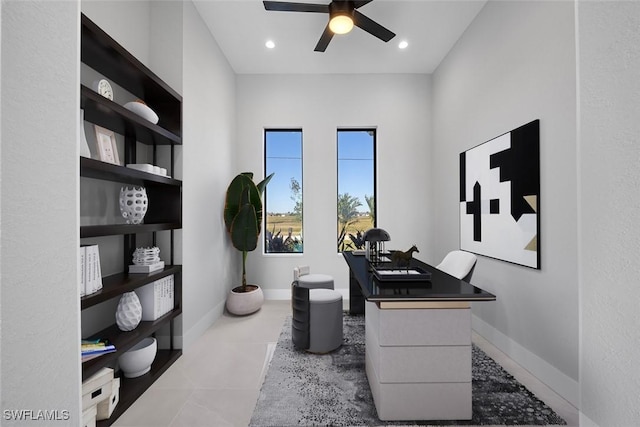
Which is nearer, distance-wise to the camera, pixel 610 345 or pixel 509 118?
pixel 610 345

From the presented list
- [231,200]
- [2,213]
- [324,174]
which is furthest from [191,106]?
[2,213]

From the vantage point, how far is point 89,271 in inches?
67.0

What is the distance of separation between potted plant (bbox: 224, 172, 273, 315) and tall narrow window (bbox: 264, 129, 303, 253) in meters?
0.83

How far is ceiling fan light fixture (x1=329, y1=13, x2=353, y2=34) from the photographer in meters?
2.60

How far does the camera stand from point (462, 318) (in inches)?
66.9

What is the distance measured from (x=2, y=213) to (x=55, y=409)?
1.41 ft

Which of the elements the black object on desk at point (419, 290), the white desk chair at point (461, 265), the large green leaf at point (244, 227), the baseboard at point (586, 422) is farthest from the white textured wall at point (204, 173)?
the baseboard at point (586, 422)

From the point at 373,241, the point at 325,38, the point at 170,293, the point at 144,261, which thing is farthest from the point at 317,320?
the point at 325,38

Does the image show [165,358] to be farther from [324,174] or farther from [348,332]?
[324,174]

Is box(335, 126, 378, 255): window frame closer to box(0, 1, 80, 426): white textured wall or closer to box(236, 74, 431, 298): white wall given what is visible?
box(236, 74, 431, 298): white wall

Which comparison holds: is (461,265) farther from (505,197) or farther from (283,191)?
(283,191)

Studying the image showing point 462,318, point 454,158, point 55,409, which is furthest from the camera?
point 454,158

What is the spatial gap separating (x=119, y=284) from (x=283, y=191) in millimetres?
2933

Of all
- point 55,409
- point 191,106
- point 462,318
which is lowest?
point 462,318
